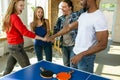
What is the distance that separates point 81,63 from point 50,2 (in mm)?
4925

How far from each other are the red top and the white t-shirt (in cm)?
82

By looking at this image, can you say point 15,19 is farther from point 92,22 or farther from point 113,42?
point 113,42

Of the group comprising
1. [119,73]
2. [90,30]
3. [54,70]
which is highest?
[90,30]

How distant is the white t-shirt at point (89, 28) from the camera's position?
1.88m

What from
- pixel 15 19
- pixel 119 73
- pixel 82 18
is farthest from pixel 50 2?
pixel 82 18

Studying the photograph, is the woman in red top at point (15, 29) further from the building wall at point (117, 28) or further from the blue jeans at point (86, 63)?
the building wall at point (117, 28)

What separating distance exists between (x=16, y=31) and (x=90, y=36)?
1126 mm

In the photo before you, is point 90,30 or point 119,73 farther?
point 119,73

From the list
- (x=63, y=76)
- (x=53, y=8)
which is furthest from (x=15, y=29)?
(x=53, y=8)

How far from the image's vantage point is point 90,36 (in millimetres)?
2014

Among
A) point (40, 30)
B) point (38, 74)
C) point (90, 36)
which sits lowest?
point (38, 74)

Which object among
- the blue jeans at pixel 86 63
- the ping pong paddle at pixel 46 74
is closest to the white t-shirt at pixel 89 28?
the blue jeans at pixel 86 63

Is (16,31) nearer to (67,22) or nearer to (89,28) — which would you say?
(67,22)

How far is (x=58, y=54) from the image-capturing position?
17.8 ft
